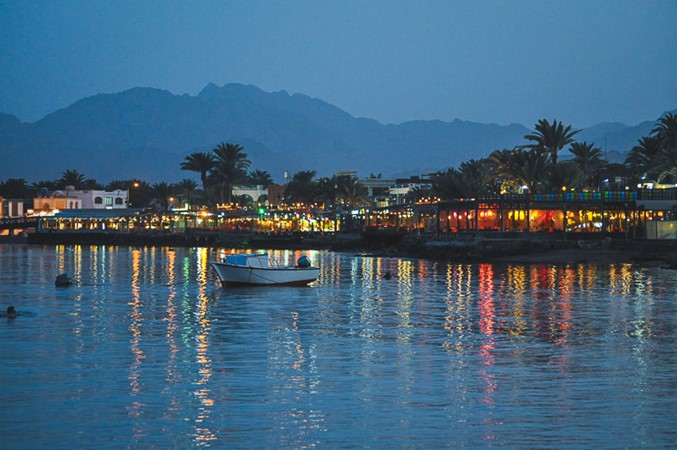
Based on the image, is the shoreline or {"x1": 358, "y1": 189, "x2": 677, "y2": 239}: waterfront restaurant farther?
{"x1": 358, "y1": 189, "x2": 677, "y2": 239}: waterfront restaurant

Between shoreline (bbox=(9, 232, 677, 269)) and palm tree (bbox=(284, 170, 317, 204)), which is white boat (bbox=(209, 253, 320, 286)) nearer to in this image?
shoreline (bbox=(9, 232, 677, 269))

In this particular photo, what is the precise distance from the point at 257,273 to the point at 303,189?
129m

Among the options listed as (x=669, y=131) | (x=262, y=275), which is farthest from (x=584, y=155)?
(x=262, y=275)

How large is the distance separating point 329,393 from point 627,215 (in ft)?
286

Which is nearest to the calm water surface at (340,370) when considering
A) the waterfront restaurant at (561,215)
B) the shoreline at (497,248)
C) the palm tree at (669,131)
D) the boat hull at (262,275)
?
the boat hull at (262,275)

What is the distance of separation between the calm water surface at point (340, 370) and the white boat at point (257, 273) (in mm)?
3406

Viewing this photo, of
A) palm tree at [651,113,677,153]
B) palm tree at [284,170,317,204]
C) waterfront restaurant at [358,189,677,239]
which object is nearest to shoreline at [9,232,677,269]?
waterfront restaurant at [358,189,677,239]

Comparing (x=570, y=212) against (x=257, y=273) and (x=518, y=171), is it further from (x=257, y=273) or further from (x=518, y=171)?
(x=257, y=273)

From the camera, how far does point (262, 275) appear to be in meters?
58.5

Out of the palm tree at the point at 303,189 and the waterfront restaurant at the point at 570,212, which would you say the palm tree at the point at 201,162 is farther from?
the waterfront restaurant at the point at 570,212

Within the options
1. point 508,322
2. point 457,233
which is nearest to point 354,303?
point 508,322

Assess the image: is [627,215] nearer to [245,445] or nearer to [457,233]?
[457,233]

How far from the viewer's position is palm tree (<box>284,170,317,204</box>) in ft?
610

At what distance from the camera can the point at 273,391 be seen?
2394 cm
